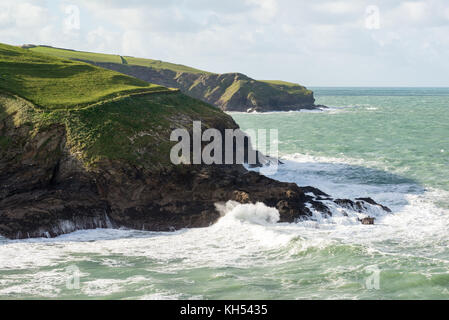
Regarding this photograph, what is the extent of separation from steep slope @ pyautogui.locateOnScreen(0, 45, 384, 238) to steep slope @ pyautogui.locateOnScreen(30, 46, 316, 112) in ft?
344

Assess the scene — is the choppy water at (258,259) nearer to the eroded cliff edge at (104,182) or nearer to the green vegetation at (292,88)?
the eroded cliff edge at (104,182)

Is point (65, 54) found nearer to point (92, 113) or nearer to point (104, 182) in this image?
point (92, 113)

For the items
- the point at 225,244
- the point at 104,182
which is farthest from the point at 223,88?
the point at 225,244

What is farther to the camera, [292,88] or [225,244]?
[292,88]

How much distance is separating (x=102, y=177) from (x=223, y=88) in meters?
122

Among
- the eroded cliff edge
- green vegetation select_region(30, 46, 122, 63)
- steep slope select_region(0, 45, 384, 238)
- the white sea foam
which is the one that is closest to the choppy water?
the white sea foam

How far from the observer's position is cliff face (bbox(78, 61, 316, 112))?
461 ft

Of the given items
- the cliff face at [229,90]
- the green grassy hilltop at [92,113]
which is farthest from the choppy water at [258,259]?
the cliff face at [229,90]

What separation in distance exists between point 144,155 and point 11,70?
55.1 ft

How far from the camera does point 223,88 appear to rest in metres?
149

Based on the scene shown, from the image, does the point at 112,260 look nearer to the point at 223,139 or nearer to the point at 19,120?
the point at 19,120

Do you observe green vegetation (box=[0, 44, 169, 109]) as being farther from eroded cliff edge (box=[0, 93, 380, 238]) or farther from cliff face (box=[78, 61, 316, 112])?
cliff face (box=[78, 61, 316, 112])

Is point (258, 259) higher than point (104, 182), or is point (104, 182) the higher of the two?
point (104, 182)

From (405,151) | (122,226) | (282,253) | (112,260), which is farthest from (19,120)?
(405,151)
